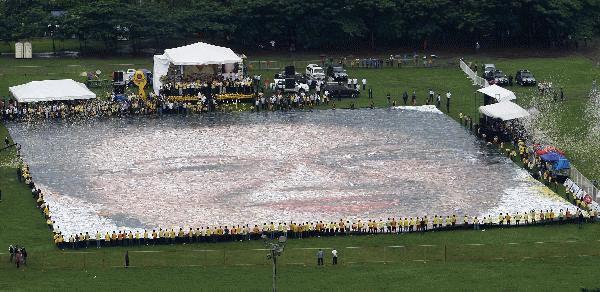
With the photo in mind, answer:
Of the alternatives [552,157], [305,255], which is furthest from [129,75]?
[305,255]

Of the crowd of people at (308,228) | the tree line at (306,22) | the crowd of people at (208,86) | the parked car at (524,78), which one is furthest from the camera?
the tree line at (306,22)

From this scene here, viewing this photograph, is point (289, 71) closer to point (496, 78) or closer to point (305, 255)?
point (496, 78)

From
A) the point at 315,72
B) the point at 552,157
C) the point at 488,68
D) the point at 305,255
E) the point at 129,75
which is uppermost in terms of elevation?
the point at 488,68

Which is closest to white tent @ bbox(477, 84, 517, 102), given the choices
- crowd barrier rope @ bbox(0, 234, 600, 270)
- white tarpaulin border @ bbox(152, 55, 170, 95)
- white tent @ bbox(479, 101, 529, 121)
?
white tent @ bbox(479, 101, 529, 121)

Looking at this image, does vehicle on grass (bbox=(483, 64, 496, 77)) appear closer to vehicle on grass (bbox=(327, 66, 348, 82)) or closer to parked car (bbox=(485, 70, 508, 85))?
parked car (bbox=(485, 70, 508, 85))

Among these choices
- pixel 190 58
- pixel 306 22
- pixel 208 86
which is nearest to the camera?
pixel 208 86

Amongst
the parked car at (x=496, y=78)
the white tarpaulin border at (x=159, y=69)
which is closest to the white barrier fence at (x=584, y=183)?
the parked car at (x=496, y=78)

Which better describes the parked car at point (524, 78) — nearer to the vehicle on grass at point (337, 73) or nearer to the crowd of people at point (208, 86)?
the vehicle on grass at point (337, 73)
